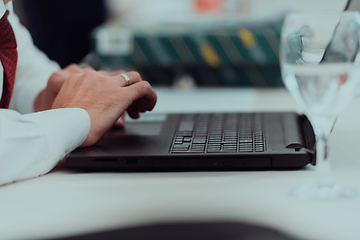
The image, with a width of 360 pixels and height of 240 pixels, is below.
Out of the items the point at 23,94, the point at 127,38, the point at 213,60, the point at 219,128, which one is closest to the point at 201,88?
the point at 213,60

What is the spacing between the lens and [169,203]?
32cm

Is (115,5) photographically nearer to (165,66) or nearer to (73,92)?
(165,66)

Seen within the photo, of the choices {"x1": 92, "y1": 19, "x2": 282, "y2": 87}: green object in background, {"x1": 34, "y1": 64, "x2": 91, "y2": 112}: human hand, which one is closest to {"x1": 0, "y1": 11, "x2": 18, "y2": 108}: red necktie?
{"x1": 34, "y1": 64, "x2": 91, "y2": 112}: human hand

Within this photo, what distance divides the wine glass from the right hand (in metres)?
0.23

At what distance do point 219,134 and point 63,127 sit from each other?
17cm

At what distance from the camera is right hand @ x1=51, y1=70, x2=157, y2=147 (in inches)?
18.7

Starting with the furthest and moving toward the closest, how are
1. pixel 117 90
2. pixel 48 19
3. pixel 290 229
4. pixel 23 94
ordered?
pixel 48 19, pixel 23 94, pixel 117 90, pixel 290 229

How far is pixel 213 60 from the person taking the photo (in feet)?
3.77

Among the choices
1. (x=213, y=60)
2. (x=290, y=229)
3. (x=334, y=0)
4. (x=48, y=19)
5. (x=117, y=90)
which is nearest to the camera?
(x=290, y=229)

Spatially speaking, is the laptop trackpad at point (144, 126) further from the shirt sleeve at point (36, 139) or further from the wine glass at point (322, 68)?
the wine glass at point (322, 68)

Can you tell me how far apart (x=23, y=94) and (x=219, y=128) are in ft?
1.51

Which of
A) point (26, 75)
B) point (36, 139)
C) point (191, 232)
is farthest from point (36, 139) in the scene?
point (26, 75)

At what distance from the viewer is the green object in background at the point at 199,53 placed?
1.12 m

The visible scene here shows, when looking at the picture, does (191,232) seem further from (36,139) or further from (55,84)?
(55,84)
